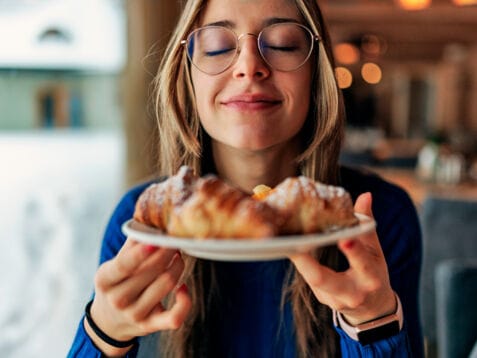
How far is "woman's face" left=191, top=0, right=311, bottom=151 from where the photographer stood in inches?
37.4

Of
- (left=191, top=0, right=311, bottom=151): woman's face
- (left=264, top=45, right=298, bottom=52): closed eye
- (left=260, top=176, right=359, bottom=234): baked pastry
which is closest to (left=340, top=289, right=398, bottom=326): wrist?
(left=260, top=176, right=359, bottom=234): baked pastry

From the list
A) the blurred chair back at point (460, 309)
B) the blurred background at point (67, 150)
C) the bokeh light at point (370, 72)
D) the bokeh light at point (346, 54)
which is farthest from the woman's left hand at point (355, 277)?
the bokeh light at point (370, 72)

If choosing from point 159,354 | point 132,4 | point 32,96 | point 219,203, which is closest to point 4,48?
point 32,96

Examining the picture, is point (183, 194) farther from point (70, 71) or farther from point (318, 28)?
point (70, 71)

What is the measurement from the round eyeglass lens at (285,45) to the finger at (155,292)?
42cm

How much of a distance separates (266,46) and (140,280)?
46cm

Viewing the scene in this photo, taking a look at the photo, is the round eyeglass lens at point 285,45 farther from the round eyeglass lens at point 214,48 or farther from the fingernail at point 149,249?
the fingernail at point 149,249

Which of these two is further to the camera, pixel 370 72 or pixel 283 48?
pixel 370 72

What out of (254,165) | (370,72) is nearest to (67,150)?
(254,165)

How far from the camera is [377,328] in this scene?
34.5 inches

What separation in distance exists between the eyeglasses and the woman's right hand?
1.26 feet

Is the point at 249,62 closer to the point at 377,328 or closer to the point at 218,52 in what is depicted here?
the point at 218,52

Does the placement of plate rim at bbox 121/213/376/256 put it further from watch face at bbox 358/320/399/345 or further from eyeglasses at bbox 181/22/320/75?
eyeglasses at bbox 181/22/320/75

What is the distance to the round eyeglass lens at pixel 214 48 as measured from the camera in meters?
0.97
